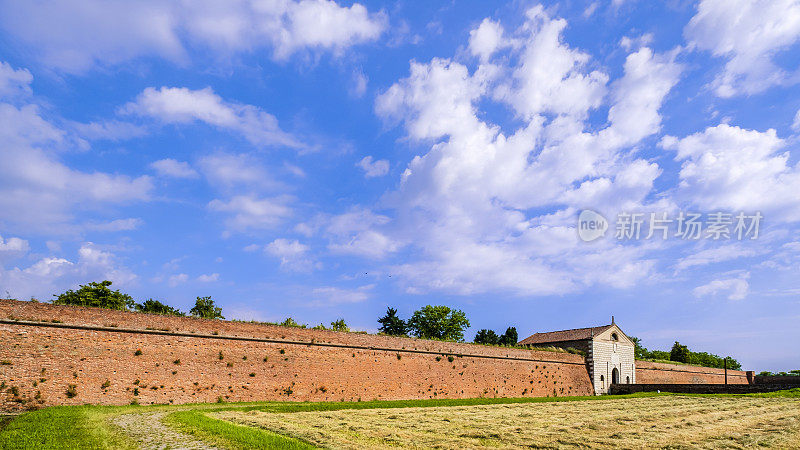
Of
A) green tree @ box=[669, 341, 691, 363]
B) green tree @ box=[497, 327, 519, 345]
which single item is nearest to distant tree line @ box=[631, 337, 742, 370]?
green tree @ box=[669, 341, 691, 363]

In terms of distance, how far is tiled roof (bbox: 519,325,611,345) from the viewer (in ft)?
137

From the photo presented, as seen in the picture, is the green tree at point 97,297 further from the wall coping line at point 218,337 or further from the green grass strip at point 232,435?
the green grass strip at point 232,435

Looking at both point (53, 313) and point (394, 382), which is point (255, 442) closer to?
point (53, 313)

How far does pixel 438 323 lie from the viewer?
2124 inches

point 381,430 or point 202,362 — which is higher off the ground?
point 202,362

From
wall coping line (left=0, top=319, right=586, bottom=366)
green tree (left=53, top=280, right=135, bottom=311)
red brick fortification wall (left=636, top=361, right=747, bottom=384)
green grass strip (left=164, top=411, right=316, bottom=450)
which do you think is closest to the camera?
green grass strip (left=164, top=411, right=316, bottom=450)

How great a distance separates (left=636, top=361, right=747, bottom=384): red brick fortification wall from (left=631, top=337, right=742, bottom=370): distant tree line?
801 centimetres

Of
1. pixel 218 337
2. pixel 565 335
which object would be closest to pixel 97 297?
pixel 218 337

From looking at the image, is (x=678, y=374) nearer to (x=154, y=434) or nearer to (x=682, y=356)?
(x=682, y=356)

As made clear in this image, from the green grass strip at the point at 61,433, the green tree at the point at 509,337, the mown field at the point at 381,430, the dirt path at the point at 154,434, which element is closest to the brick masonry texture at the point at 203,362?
the mown field at the point at 381,430

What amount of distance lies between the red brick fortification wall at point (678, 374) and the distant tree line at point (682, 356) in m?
8.01

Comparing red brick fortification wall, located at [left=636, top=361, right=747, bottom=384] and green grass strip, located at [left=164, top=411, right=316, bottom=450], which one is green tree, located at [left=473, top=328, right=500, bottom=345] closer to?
red brick fortification wall, located at [left=636, top=361, right=747, bottom=384]

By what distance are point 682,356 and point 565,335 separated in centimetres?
4056

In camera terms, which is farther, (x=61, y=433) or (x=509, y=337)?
(x=509, y=337)
